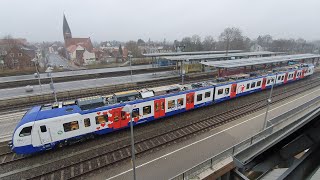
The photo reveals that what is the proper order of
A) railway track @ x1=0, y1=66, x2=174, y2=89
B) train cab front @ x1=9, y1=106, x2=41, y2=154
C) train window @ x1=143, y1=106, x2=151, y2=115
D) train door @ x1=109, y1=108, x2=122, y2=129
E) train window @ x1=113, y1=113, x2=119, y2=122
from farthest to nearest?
railway track @ x1=0, y1=66, x2=174, y2=89 < train window @ x1=143, y1=106, x2=151, y2=115 < train window @ x1=113, y1=113, x2=119, y2=122 < train door @ x1=109, y1=108, x2=122, y2=129 < train cab front @ x1=9, y1=106, x2=41, y2=154

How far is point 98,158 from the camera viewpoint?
12.2 meters

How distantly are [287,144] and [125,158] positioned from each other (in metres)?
10.5

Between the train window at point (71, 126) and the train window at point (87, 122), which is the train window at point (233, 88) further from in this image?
the train window at point (71, 126)

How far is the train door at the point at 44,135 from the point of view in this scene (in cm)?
1145

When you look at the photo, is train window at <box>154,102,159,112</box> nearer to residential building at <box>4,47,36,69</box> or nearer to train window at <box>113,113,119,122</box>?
train window at <box>113,113,119,122</box>

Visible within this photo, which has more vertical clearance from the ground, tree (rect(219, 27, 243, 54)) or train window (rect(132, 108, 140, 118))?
tree (rect(219, 27, 243, 54))

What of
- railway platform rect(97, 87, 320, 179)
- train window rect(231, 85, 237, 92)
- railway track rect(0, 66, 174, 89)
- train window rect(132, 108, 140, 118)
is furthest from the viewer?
railway track rect(0, 66, 174, 89)

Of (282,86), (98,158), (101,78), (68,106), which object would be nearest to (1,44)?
(101,78)

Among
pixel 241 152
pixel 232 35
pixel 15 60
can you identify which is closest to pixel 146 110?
pixel 241 152

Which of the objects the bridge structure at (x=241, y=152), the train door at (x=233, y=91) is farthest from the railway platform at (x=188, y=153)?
the train door at (x=233, y=91)

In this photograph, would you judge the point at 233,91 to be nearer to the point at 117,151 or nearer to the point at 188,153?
the point at 188,153

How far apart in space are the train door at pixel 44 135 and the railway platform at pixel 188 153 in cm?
429

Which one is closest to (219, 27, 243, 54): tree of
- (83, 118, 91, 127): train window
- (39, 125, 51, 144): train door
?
(83, 118, 91, 127): train window

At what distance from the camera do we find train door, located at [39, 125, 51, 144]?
11.4 m
